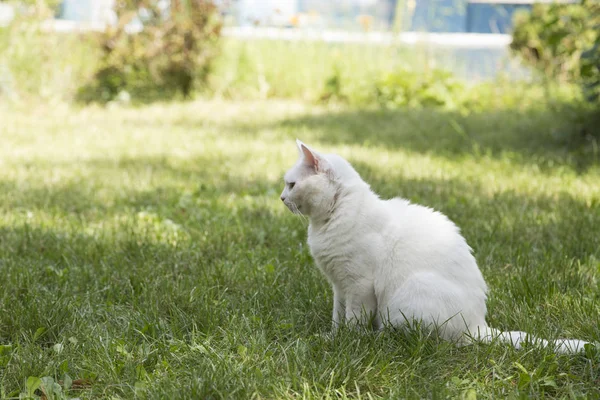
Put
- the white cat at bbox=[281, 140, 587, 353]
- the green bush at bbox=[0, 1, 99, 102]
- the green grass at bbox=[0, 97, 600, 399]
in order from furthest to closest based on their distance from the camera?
the green bush at bbox=[0, 1, 99, 102] → the white cat at bbox=[281, 140, 587, 353] → the green grass at bbox=[0, 97, 600, 399]

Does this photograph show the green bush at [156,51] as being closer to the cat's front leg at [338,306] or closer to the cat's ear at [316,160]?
the cat's ear at [316,160]

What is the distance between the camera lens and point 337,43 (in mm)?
10469

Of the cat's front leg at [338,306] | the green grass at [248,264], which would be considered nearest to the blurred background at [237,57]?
the green grass at [248,264]

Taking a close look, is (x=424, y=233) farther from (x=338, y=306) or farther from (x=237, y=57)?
(x=237, y=57)

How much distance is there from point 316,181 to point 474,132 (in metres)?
4.62

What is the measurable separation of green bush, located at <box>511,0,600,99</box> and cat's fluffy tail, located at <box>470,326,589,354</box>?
3.61 metres

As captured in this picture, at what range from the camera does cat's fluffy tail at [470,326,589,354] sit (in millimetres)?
1996

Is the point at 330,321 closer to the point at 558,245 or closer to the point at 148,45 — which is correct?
the point at 558,245

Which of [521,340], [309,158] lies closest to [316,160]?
[309,158]

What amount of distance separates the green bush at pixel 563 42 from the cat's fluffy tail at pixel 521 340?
361 centimetres

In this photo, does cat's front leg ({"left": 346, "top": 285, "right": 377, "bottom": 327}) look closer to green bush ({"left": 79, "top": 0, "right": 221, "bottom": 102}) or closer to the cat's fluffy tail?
the cat's fluffy tail

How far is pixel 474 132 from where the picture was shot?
656 cm

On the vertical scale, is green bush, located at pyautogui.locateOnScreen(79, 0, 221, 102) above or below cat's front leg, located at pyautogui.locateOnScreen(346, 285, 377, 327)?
above

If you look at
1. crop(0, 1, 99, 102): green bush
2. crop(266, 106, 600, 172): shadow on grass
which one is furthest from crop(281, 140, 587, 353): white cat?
crop(0, 1, 99, 102): green bush
